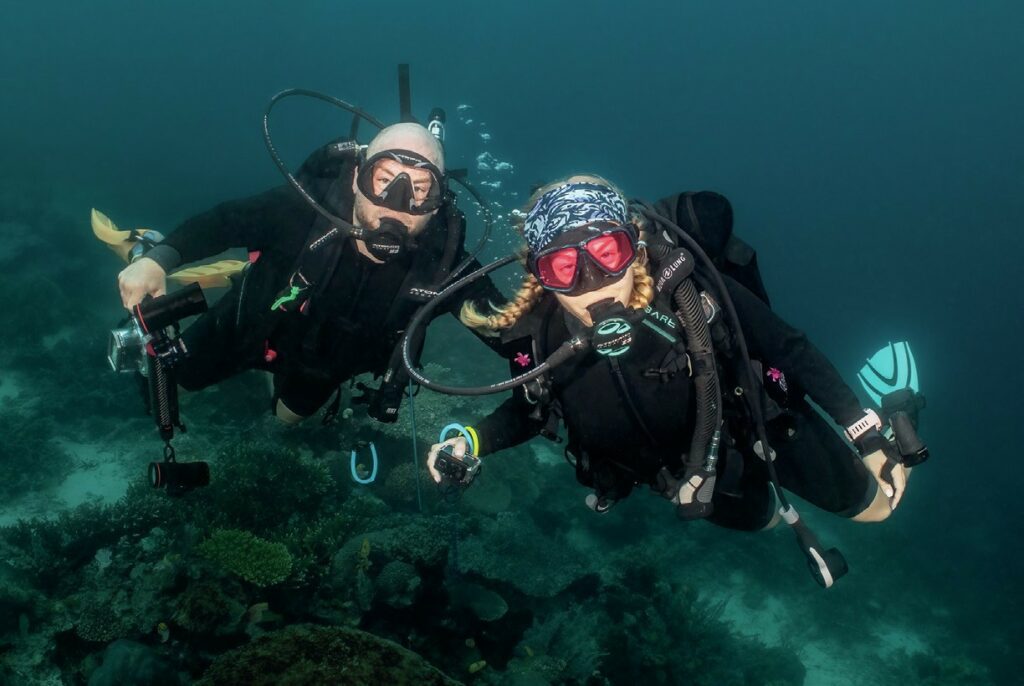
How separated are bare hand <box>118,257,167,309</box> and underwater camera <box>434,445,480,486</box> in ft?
7.31

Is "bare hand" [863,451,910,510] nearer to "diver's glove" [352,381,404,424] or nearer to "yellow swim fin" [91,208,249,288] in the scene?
"diver's glove" [352,381,404,424]

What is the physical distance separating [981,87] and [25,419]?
430ft

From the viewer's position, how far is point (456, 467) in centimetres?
321

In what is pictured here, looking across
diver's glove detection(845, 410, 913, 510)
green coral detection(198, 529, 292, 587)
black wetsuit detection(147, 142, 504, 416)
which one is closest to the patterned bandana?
black wetsuit detection(147, 142, 504, 416)

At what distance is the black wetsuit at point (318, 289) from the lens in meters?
4.22

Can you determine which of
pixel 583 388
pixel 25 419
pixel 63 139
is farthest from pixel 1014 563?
pixel 63 139

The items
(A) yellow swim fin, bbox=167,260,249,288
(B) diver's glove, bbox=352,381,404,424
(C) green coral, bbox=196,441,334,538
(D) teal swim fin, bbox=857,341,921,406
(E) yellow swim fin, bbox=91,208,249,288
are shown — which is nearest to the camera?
(D) teal swim fin, bbox=857,341,921,406

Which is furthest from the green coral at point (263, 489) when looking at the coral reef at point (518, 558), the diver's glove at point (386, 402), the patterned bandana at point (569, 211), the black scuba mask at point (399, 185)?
the patterned bandana at point (569, 211)

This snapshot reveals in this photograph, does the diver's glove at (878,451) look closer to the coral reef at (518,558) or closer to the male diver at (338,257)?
the male diver at (338,257)

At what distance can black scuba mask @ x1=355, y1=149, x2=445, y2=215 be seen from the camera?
3.92 m

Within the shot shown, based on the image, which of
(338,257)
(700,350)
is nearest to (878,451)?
(700,350)

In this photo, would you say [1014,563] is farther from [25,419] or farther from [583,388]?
[25,419]

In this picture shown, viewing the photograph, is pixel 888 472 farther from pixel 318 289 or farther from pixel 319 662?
pixel 318 289

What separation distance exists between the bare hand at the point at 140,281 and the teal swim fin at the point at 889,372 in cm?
469
